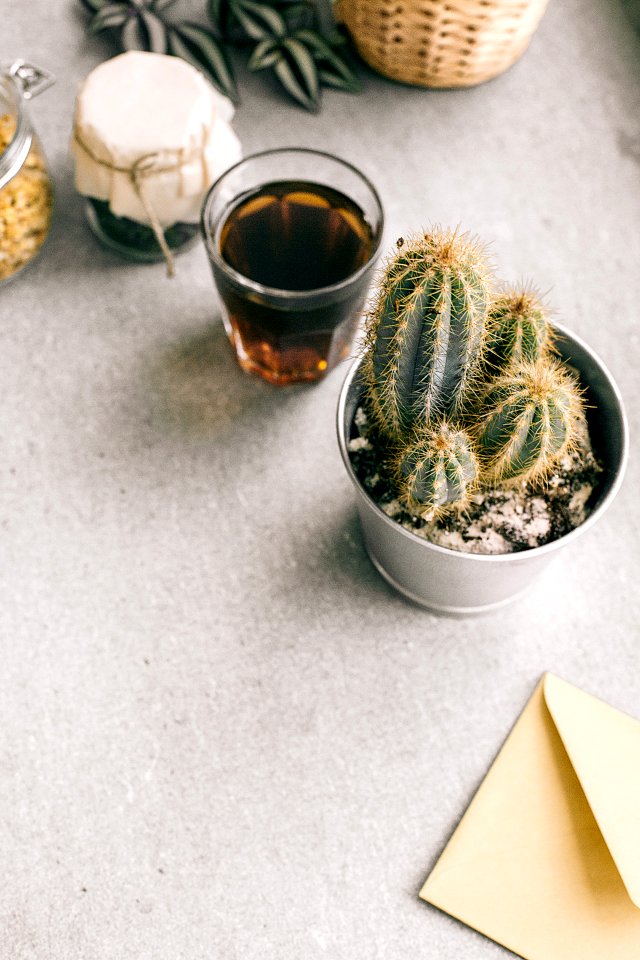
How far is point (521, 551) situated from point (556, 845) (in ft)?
0.59

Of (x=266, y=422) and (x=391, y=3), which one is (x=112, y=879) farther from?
(x=391, y=3)

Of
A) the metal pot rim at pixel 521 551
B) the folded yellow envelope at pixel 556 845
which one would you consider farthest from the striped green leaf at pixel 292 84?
the folded yellow envelope at pixel 556 845

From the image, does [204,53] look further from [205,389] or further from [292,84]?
[205,389]

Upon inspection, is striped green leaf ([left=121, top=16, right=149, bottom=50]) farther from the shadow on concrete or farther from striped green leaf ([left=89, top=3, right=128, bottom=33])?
the shadow on concrete

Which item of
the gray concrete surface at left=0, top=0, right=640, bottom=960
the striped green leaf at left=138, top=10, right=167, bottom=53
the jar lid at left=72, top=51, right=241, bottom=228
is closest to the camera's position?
Result: the gray concrete surface at left=0, top=0, right=640, bottom=960

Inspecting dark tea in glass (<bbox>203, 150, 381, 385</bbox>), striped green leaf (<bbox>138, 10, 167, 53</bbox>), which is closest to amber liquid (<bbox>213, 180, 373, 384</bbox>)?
dark tea in glass (<bbox>203, 150, 381, 385</bbox>)

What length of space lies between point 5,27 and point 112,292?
0.35 m

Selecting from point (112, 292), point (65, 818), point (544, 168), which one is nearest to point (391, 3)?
point (544, 168)

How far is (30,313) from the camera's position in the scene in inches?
26.5

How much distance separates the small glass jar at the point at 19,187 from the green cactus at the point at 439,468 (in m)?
0.38

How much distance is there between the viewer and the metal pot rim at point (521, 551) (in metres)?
0.45

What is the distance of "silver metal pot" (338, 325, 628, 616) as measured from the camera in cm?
46

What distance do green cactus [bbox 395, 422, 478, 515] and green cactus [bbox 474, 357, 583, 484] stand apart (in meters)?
0.02

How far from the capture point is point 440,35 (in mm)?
693
